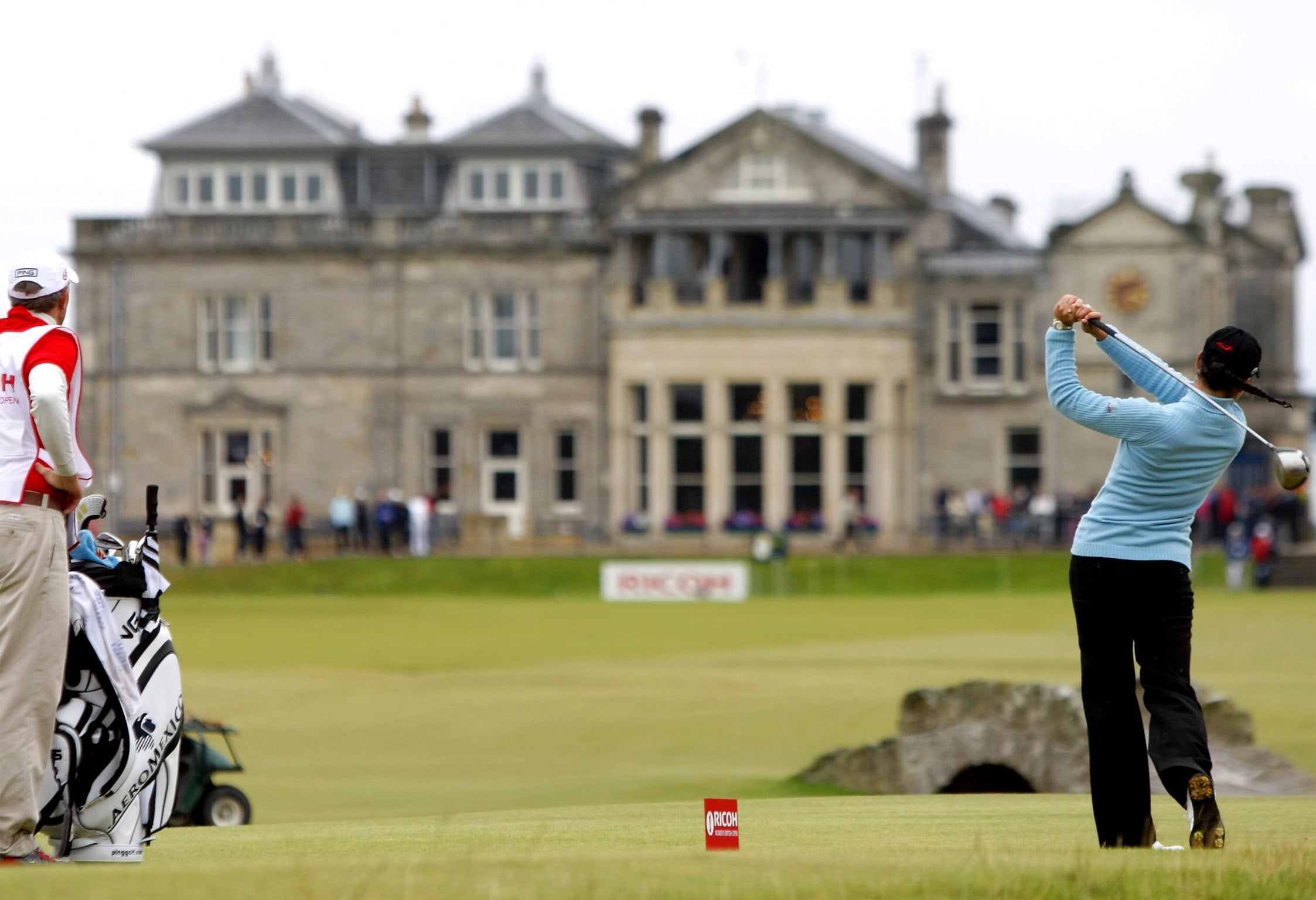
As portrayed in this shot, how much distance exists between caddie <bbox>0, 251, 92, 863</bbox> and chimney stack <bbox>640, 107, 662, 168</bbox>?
49051 millimetres

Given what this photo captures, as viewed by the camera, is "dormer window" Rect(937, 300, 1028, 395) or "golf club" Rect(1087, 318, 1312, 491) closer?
"golf club" Rect(1087, 318, 1312, 491)

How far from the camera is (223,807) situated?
11.2 meters

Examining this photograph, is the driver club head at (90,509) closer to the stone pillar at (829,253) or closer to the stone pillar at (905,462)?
the stone pillar at (829,253)

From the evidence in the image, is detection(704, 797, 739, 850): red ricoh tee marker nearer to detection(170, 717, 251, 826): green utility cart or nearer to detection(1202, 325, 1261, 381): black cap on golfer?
detection(1202, 325, 1261, 381): black cap on golfer

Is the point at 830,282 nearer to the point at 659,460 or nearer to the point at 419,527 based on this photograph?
the point at 659,460

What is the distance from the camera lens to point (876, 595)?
41.6 metres

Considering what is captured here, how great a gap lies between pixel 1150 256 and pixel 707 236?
36.6 ft

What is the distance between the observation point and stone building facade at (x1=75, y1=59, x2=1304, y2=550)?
168ft

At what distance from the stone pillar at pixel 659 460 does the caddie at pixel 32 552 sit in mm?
44278

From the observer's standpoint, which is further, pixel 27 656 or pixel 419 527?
pixel 419 527

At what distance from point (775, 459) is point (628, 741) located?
3446 cm

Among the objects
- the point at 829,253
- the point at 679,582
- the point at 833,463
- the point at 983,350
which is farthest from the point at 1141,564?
the point at 983,350

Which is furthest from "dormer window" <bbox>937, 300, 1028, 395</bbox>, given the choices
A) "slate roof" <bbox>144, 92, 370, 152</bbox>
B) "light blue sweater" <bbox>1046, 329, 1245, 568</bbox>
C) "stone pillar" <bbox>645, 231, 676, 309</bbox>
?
"light blue sweater" <bbox>1046, 329, 1245, 568</bbox>

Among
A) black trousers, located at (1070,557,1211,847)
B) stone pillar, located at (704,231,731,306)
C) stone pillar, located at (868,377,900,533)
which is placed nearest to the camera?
black trousers, located at (1070,557,1211,847)
